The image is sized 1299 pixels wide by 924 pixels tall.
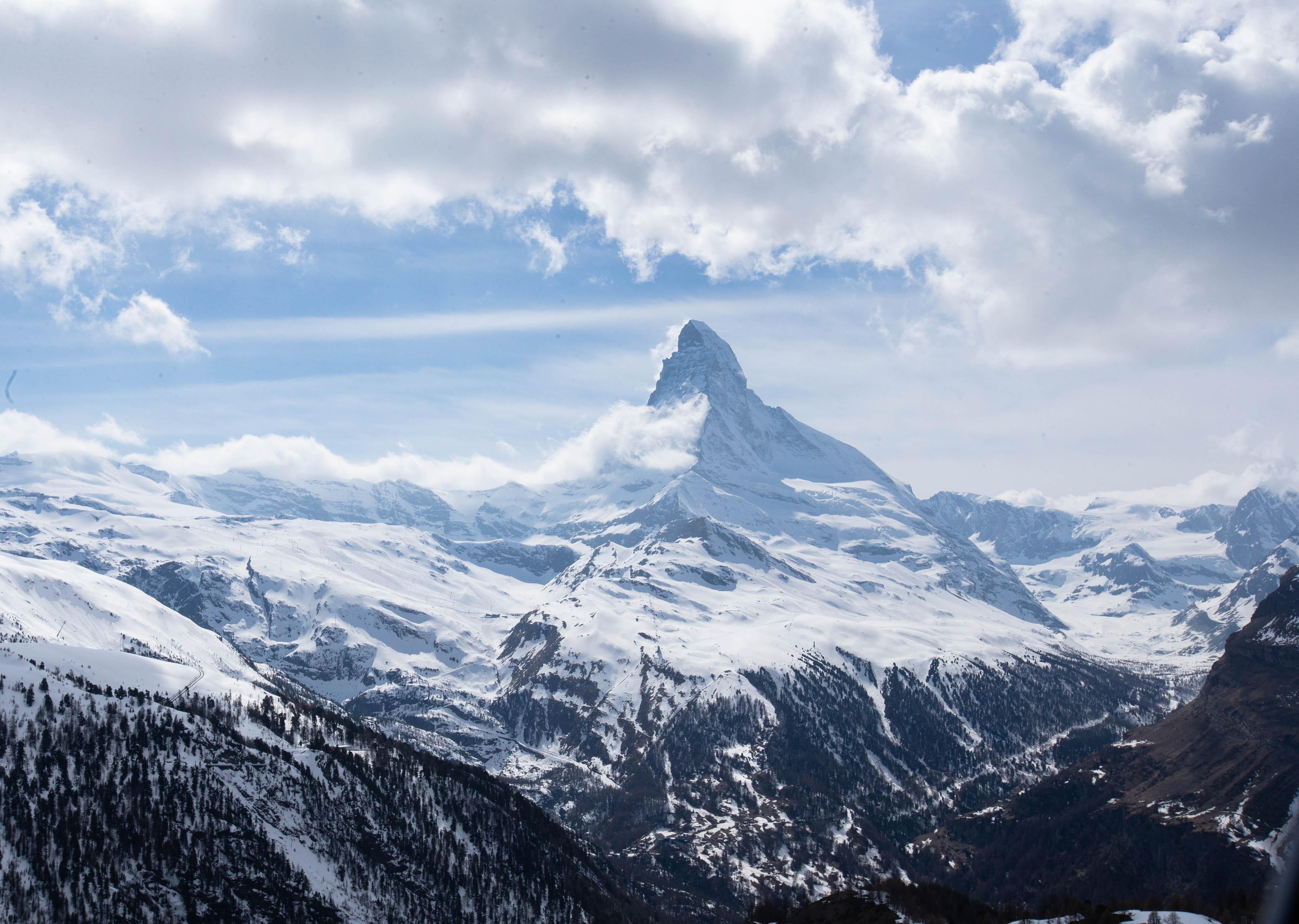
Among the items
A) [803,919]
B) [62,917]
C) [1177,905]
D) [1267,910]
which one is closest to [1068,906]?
[1177,905]

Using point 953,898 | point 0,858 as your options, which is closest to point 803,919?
point 953,898

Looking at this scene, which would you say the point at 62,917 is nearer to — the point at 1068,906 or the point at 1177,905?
the point at 1068,906

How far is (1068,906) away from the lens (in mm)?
163875

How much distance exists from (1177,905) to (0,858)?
227610 millimetres

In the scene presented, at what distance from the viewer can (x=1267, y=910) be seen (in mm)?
45500

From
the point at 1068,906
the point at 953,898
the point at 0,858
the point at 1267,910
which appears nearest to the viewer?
the point at 1267,910

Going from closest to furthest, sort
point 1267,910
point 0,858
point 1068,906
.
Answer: point 1267,910 < point 1068,906 < point 0,858

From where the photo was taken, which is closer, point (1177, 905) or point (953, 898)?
point (1177, 905)

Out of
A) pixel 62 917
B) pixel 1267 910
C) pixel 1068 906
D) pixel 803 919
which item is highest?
pixel 1267 910

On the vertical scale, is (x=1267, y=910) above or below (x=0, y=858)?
above

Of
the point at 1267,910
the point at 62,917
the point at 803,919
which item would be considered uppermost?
the point at 1267,910

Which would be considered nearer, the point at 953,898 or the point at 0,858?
the point at 953,898

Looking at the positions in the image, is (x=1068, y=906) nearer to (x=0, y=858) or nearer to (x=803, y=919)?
(x=803, y=919)

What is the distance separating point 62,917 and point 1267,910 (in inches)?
8666
